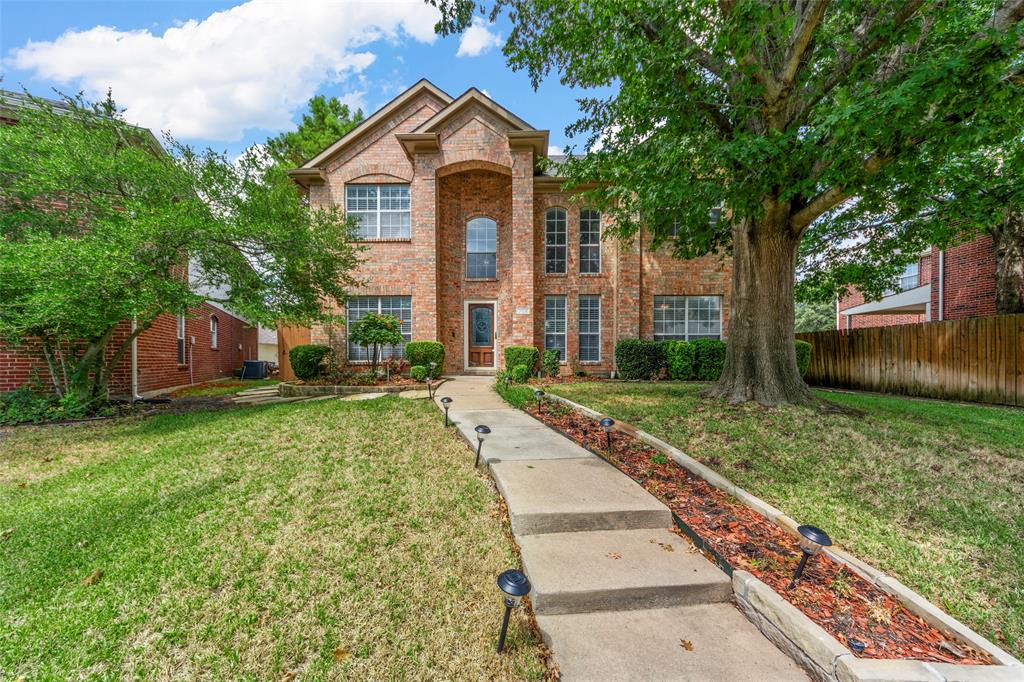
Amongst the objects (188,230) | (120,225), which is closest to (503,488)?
(188,230)

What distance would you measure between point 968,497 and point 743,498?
2010mm

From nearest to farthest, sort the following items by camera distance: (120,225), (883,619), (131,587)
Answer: (883,619) < (131,587) < (120,225)

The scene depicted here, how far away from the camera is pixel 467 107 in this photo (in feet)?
38.2

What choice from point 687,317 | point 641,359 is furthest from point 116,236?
point 687,317

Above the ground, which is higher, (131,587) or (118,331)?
(118,331)

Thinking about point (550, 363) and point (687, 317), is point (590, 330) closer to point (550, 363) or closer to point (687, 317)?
point (550, 363)

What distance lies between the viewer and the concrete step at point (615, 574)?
2.38 metres

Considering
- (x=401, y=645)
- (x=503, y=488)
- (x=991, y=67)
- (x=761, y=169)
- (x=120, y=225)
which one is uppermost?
(x=991, y=67)

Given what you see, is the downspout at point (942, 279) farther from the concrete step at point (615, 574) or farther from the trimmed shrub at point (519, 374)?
the concrete step at point (615, 574)

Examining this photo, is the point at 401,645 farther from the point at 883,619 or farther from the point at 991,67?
the point at 991,67

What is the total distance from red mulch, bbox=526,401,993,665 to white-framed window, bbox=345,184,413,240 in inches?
404

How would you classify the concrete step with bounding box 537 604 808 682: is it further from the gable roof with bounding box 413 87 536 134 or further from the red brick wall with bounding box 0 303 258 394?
the gable roof with bounding box 413 87 536 134

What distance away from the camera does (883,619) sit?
222 cm

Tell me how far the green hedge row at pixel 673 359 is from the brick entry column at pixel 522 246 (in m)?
2.84
